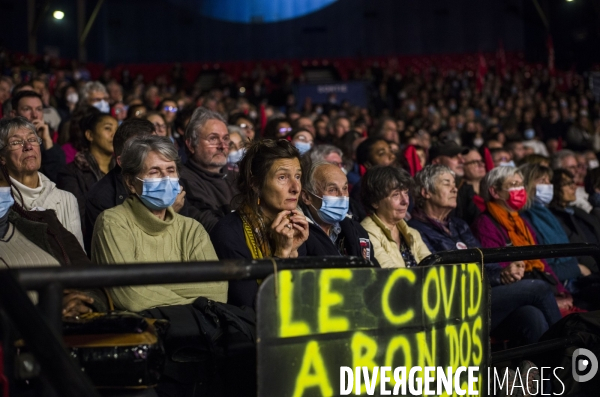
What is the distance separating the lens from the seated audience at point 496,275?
496 centimetres

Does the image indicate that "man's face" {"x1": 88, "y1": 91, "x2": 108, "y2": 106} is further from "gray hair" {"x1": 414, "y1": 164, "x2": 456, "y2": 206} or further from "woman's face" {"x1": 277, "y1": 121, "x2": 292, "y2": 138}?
"gray hair" {"x1": 414, "y1": 164, "x2": 456, "y2": 206}

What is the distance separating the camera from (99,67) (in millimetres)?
22766

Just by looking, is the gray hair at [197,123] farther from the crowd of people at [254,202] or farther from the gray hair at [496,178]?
the gray hair at [496,178]

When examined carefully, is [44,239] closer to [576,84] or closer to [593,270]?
[593,270]

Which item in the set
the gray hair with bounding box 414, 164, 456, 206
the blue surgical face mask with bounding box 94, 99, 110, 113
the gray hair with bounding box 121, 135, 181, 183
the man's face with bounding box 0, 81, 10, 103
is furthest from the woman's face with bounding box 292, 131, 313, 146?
the man's face with bounding box 0, 81, 10, 103

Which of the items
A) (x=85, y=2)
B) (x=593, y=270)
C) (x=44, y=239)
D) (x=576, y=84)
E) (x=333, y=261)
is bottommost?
(x=333, y=261)

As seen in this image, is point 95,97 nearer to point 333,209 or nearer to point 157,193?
point 333,209

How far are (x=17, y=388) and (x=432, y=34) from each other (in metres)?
29.4

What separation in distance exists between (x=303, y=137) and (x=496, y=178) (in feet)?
5.82

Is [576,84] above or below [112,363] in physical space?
above

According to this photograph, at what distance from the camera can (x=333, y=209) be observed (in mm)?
4477

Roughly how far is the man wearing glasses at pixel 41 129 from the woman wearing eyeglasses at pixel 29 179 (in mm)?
1120

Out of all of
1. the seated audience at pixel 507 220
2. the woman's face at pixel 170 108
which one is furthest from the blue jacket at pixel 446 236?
the woman's face at pixel 170 108

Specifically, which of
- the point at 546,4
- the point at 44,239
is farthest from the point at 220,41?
the point at 44,239
